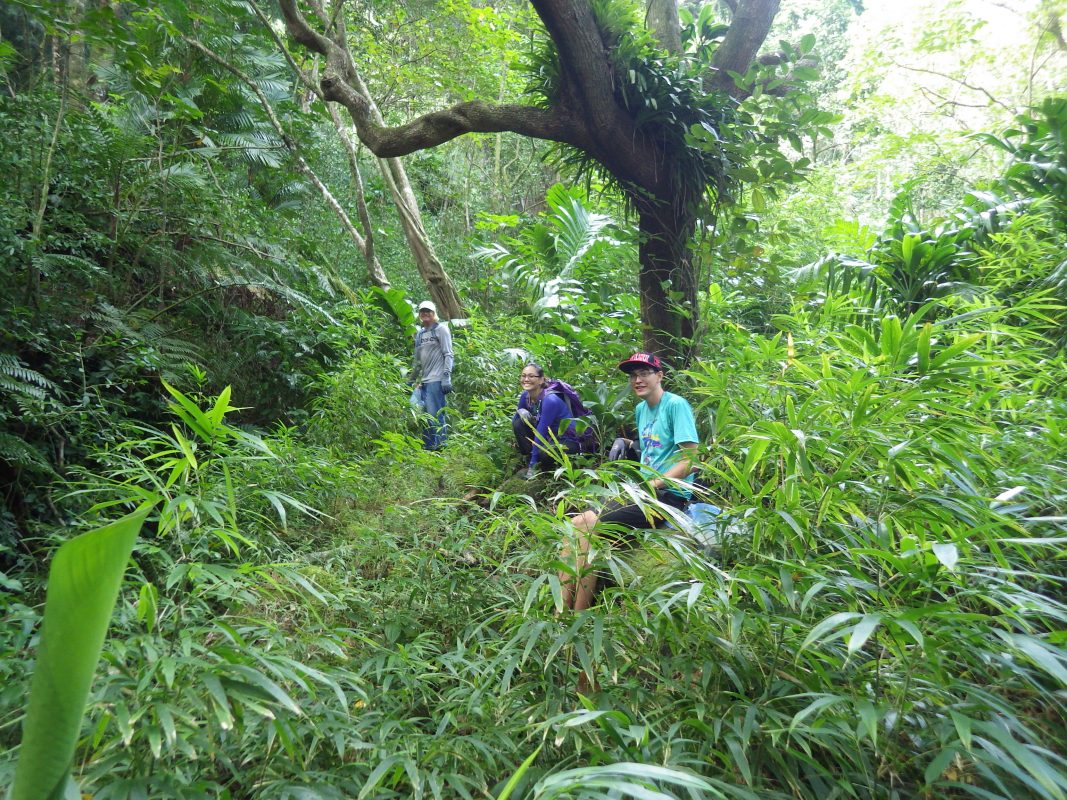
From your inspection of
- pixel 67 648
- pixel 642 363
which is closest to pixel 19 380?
pixel 642 363

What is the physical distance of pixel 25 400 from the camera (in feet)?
14.1

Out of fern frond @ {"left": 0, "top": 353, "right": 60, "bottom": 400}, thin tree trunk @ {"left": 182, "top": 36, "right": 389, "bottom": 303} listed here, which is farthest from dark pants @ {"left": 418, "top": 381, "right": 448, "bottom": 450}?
fern frond @ {"left": 0, "top": 353, "right": 60, "bottom": 400}

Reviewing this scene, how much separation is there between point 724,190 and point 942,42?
10.1 m

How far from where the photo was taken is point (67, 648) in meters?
0.54

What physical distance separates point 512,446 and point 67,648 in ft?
16.7

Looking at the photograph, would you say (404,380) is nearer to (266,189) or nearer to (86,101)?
(86,101)

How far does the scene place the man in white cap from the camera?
664cm

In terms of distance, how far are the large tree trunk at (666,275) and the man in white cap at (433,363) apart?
7.85ft

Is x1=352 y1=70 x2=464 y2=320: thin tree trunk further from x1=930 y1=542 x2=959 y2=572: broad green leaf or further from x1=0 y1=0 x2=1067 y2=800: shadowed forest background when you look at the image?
x1=930 y1=542 x2=959 y2=572: broad green leaf

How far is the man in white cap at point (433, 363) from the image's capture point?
6641 mm

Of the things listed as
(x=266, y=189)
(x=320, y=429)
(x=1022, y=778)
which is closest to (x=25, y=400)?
(x=320, y=429)

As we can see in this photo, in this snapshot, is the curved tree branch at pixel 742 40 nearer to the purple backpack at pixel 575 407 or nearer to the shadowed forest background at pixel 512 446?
the shadowed forest background at pixel 512 446

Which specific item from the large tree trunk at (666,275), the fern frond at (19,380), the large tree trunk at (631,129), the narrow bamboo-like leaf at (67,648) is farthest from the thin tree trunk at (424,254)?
the narrow bamboo-like leaf at (67,648)

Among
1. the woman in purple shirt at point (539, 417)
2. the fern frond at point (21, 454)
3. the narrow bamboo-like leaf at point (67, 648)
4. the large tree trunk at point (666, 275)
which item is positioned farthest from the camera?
the large tree trunk at point (666, 275)
